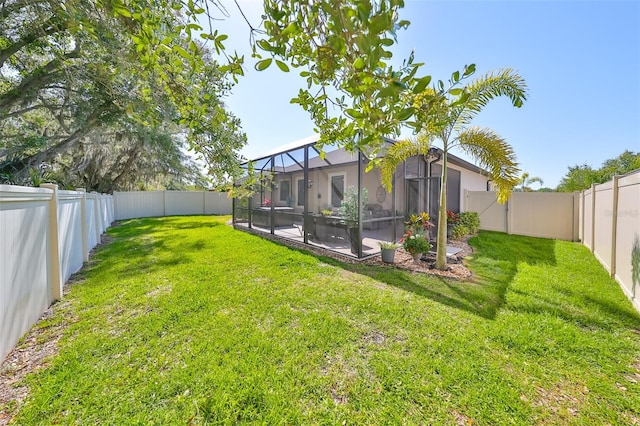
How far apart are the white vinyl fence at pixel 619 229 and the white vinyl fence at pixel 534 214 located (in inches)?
75.9

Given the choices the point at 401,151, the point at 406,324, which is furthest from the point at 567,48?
the point at 406,324

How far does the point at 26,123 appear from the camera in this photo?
807 cm

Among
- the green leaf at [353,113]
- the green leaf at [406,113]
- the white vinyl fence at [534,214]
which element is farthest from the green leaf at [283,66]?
the white vinyl fence at [534,214]

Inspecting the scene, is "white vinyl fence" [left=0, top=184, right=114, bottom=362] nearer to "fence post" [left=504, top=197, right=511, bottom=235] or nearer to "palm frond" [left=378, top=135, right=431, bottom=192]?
"palm frond" [left=378, top=135, right=431, bottom=192]

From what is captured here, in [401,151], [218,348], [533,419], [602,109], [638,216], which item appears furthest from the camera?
[602,109]

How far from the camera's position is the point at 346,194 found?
5938mm

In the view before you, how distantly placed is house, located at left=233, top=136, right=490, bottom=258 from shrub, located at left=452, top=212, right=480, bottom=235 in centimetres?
82

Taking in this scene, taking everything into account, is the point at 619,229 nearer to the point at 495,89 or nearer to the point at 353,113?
the point at 495,89

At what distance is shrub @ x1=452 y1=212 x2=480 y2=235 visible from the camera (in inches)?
325

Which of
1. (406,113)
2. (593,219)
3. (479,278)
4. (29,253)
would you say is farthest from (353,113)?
(593,219)

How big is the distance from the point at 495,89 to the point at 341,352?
4888 mm

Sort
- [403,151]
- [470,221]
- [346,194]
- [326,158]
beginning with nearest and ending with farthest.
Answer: [403,151]
[346,194]
[326,158]
[470,221]

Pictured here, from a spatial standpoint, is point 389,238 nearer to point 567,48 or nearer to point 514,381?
point 514,381

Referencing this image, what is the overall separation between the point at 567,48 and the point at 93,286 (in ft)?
35.0
